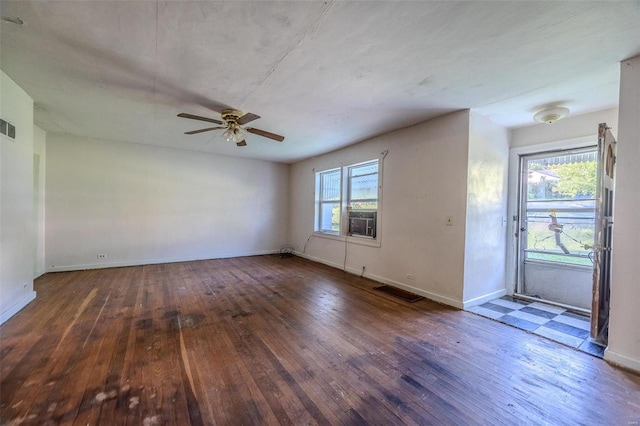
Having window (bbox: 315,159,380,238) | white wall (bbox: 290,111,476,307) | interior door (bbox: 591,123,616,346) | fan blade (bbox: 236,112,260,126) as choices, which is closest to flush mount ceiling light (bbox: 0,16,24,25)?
fan blade (bbox: 236,112,260,126)

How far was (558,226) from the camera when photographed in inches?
140

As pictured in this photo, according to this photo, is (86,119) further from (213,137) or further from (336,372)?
(336,372)

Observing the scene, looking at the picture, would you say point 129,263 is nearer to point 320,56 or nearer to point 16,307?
point 16,307

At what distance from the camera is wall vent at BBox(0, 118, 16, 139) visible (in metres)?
2.63

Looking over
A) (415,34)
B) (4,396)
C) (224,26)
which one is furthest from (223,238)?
(415,34)

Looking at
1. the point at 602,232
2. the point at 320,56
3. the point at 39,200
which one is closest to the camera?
the point at 320,56

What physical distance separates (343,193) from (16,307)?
4902mm

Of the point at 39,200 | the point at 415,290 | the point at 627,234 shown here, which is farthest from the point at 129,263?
the point at 627,234

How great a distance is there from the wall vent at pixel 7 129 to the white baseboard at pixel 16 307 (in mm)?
1853

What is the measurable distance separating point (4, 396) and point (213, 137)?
4.11 m

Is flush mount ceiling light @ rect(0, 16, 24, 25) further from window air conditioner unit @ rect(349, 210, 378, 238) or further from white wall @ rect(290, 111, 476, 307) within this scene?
window air conditioner unit @ rect(349, 210, 378, 238)

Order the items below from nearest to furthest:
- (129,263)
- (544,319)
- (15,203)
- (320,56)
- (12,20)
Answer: (12,20)
(320,56)
(15,203)
(544,319)
(129,263)

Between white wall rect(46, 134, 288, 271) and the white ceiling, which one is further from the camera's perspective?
white wall rect(46, 134, 288, 271)

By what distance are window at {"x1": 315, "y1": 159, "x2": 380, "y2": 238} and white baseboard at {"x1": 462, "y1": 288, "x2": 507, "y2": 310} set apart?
1856 mm
